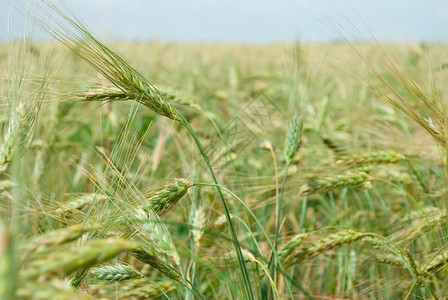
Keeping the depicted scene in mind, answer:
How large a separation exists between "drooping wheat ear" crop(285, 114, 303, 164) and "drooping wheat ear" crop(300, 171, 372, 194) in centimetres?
9

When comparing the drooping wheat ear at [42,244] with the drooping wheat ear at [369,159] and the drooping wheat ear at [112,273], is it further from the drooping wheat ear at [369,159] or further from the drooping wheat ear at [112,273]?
the drooping wheat ear at [369,159]

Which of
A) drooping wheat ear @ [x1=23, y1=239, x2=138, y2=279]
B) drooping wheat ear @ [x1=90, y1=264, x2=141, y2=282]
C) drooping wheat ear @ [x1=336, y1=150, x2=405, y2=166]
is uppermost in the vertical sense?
drooping wheat ear @ [x1=336, y1=150, x2=405, y2=166]

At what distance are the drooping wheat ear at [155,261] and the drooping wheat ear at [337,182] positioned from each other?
44 centimetres

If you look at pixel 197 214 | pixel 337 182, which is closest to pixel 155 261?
pixel 197 214

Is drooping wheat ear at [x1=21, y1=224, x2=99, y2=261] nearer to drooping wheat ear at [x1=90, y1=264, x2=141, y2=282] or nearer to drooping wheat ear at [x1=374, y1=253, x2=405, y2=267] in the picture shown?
drooping wheat ear at [x1=90, y1=264, x2=141, y2=282]

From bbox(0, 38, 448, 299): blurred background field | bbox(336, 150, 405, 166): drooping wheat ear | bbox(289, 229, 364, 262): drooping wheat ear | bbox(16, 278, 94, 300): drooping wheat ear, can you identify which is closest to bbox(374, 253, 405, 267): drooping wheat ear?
bbox(0, 38, 448, 299): blurred background field

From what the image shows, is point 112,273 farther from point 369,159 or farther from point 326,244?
point 369,159

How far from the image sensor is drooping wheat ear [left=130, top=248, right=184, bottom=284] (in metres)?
0.75

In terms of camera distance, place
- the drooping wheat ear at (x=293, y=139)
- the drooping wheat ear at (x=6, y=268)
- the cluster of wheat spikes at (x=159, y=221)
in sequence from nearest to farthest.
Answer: the drooping wheat ear at (x=6, y=268) → the cluster of wheat spikes at (x=159, y=221) → the drooping wheat ear at (x=293, y=139)

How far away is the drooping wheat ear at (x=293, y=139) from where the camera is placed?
1.13 m

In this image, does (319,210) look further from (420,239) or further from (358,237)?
(358,237)

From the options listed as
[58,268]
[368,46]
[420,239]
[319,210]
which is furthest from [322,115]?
[58,268]

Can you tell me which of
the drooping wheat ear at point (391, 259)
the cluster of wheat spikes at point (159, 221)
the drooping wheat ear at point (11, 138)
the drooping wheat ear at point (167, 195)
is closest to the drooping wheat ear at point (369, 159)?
the cluster of wheat spikes at point (159, 221)

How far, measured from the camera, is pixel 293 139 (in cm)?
116
